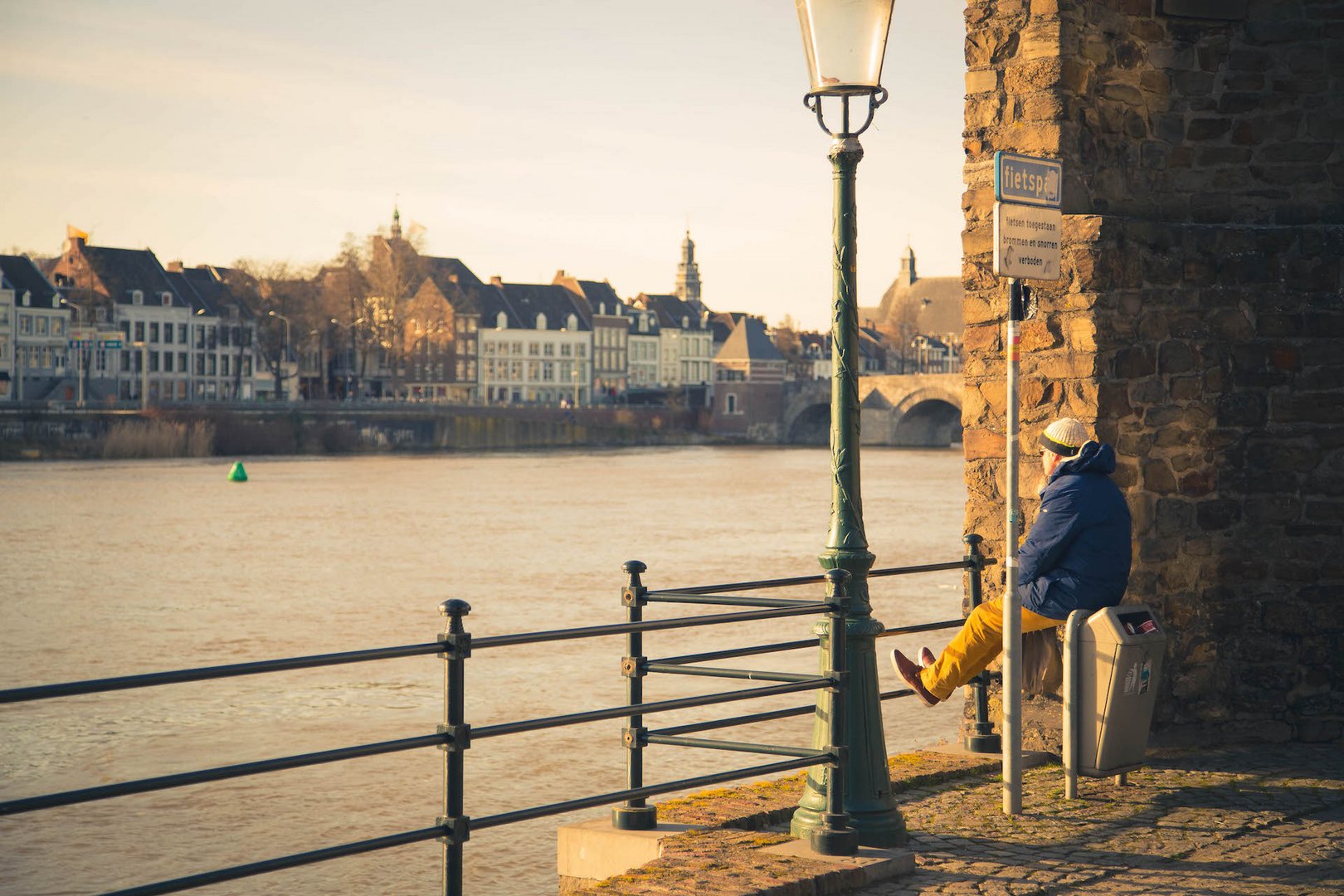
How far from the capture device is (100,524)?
32.6 m

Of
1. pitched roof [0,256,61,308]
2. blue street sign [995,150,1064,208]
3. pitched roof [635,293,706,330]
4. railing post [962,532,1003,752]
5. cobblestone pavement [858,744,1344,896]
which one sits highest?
pitched roof [635,293,706,330]

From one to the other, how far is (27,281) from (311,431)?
2979 cm

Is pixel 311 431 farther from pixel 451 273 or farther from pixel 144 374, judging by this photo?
pixel 451 273

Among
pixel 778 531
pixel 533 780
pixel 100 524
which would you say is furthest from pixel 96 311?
pixel 533 780

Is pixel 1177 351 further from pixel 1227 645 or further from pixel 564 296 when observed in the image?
pixel 564 296

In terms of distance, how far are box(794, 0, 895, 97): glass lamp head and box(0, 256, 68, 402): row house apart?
303 ft

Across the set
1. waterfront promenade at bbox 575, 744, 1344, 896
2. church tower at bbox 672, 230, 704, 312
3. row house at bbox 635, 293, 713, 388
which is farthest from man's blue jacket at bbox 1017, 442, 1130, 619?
church tower at bbox 672, 230, 704, 312

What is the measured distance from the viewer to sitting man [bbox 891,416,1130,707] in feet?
22.1

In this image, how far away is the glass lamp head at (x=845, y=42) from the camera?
19.6 feet

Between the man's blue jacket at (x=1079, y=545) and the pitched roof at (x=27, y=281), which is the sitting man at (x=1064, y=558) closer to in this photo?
the man's blue jacket at (x=1079, y=545)

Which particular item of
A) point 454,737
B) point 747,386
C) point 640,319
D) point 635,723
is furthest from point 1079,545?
point 640,319

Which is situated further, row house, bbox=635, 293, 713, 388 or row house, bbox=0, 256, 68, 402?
row house, bbox=635, 293, 713, 388

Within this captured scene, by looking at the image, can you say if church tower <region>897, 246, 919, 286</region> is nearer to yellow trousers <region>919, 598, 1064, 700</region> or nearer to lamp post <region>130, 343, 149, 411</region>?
lamp post <region>130, 343, 149, 411</region>

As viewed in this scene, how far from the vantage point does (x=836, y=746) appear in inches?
230
